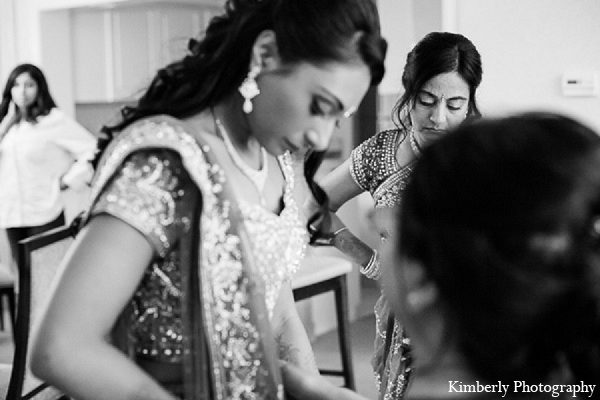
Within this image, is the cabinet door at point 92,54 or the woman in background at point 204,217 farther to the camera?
the cabinet door at point 92,54

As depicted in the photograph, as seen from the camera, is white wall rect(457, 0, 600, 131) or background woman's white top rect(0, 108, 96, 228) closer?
white wall rect(457, 0, 600, 131)

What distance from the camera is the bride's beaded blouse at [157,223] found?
109 cm

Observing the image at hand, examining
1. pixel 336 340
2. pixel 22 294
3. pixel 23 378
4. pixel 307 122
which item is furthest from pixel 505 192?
pixel 336 340

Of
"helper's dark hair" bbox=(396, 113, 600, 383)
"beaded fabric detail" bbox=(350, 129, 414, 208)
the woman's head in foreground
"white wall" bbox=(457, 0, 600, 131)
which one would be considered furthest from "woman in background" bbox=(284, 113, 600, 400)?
"white wall" bbox=(457, 0, 600, 131)

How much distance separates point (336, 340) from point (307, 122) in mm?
3954

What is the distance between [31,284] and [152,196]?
5.94 feet

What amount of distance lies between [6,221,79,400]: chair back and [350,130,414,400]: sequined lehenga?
0.96 meters

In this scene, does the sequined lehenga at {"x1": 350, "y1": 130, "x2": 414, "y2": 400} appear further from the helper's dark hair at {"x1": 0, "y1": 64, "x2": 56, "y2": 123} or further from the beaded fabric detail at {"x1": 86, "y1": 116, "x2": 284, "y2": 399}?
the helper's dark hair at {"x1": 0, "y1": 64, "x2": 56, "y2": 123}

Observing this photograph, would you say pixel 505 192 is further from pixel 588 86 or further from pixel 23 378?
pixel 588 86

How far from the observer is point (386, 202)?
85.2 inches

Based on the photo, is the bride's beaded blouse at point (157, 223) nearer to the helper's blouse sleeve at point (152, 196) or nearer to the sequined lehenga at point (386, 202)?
the helper's blouse sleeve at point (152, 196)

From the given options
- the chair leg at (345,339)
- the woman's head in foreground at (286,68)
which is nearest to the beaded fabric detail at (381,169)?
the woman's head in foreground at (286,68)

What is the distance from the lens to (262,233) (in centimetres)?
124

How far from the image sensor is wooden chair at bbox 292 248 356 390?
3510 mm
